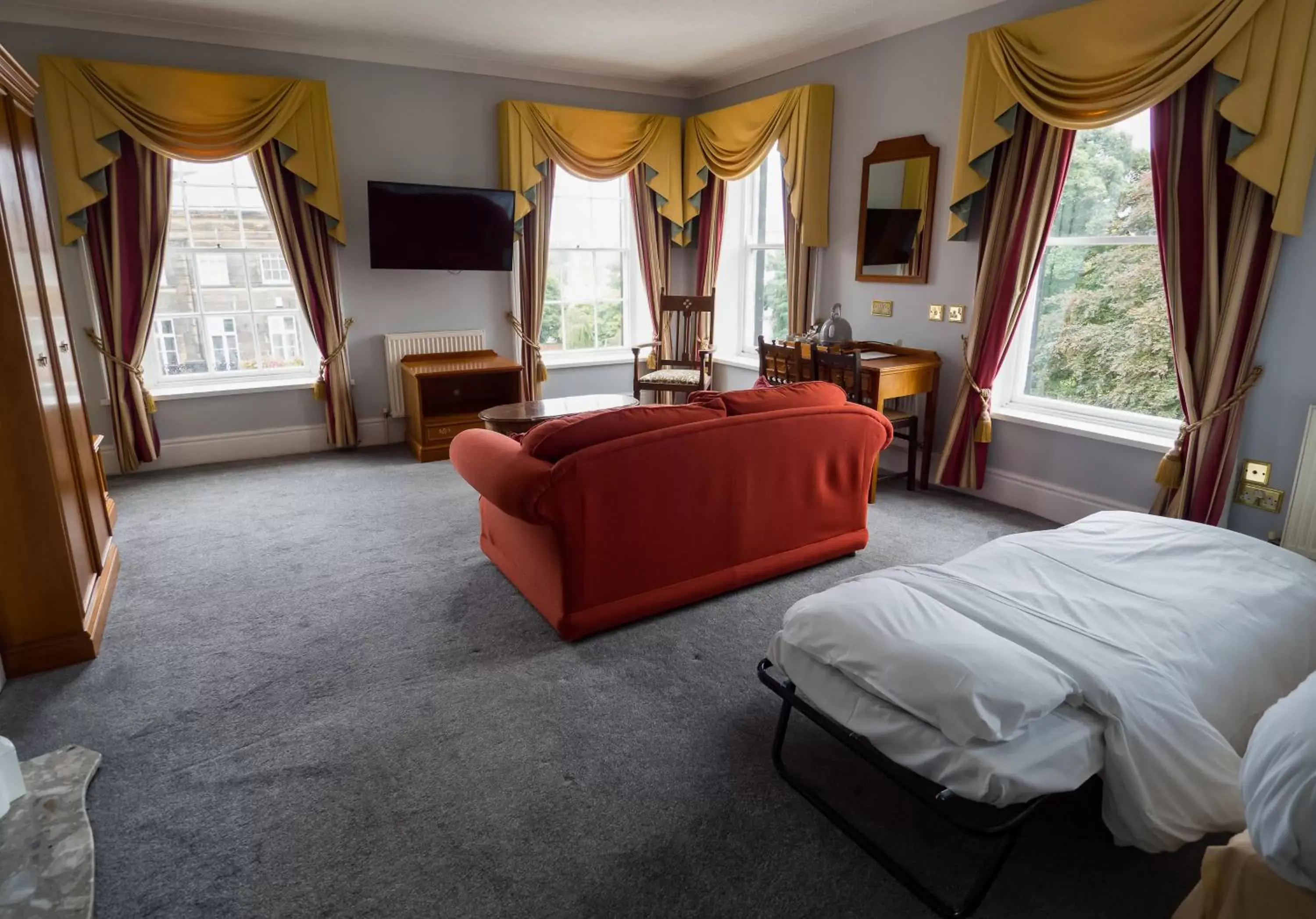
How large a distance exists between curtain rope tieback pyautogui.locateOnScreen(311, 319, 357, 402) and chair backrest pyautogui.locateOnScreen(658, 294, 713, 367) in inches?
88.0

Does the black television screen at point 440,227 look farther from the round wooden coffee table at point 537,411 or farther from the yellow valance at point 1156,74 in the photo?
the yellow valance at point 1156,74

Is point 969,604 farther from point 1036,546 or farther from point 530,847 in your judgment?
point 530,847

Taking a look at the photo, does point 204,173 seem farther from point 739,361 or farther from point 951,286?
point 951,286

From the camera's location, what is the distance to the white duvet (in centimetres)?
154

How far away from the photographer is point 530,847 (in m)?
1.80

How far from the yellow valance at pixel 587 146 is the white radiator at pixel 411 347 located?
948mm

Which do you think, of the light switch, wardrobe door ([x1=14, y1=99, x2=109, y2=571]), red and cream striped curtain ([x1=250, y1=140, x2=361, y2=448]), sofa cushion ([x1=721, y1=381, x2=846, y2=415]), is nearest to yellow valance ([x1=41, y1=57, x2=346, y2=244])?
red and cream striped curtain ([x1=250, y1=140, x2=361, y2=448])

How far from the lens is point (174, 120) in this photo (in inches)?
171

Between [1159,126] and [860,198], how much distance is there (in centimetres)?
175

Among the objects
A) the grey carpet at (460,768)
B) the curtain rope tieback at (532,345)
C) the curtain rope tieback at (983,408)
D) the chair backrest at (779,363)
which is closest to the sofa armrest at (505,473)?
the grey carpet at (460,768)

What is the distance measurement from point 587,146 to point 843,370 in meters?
2.79

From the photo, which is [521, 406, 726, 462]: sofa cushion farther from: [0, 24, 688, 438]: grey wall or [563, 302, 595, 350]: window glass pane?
[563, 302, 595, 350]: window glass pane

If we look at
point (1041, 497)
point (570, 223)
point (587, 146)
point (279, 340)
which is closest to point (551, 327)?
point (570, 223)

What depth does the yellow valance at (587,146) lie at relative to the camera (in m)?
5.33
